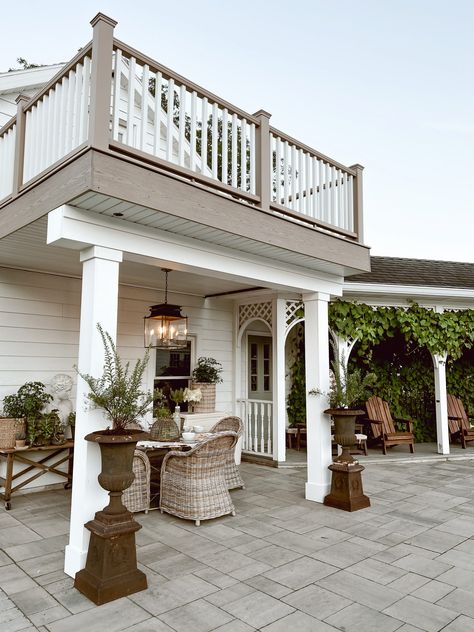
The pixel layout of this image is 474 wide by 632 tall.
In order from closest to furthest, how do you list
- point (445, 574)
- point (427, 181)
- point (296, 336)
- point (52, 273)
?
point (445, 574) < point (52, 273) < point (296, 336) < point (427, 181)

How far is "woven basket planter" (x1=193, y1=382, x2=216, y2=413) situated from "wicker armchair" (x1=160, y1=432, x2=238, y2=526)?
2.16 m

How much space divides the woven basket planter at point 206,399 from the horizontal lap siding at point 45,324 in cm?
81

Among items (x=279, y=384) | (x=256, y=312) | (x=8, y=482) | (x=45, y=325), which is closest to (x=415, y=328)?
(x=279, y=384)

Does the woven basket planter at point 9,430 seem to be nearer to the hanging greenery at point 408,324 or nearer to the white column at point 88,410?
the white column at point 88,410

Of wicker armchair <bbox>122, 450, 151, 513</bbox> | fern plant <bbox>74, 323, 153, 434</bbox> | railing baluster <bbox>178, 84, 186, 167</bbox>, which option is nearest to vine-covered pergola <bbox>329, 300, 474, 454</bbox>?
wicker armchair <bbox>122, 450, 151, 513</bbox>

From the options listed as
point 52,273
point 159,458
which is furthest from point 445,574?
point 52,273

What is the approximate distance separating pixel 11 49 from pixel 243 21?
27.0 ft

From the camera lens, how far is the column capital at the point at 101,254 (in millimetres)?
3117

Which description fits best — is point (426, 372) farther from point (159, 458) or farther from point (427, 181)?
point (427, 181)

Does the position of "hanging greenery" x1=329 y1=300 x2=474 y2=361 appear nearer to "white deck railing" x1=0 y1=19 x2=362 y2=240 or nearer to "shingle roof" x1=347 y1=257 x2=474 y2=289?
"shingle roof" x1=347 y1=257 x2=474 y2=289

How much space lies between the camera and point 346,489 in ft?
14.7

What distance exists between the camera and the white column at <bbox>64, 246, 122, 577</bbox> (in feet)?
9.68

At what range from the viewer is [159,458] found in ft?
17.6

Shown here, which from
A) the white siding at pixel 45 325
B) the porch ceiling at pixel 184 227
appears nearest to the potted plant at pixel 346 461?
the porch ceiling at pixel 184 227
